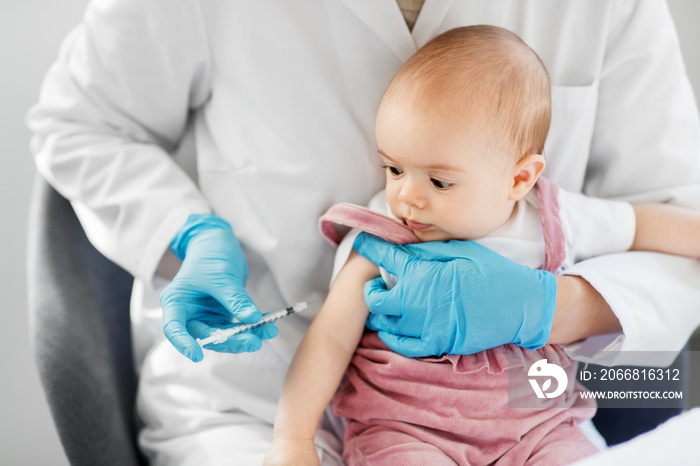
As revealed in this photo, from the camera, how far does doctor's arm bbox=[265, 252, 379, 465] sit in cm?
102

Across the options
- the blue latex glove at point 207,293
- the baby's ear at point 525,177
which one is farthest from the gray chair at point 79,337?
the baby's ear at point 525,177

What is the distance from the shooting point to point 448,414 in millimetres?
1053

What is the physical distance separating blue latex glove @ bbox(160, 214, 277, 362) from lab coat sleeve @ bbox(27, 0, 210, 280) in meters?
0.05

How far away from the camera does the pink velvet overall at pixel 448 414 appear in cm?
104

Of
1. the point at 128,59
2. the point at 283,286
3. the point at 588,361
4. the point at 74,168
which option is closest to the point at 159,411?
the point at 283,286

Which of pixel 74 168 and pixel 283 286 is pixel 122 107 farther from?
pixel 283 286

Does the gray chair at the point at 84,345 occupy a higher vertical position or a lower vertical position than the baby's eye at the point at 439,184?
lower

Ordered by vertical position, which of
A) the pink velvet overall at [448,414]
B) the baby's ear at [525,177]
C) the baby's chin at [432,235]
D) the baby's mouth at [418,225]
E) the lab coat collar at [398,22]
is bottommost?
the pink velvet overall at [448,414]

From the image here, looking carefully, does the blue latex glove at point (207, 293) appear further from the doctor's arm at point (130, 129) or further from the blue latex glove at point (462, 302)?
the blue latex glove at point (462, 302)

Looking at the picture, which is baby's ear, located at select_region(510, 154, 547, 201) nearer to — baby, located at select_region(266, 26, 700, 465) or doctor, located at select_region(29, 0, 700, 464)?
baby, located at select_region(266, 26, 700, 465)

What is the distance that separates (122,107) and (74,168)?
0.49 ft

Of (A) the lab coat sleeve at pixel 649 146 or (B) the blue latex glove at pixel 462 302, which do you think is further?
(A) the lab coat sleeve at pixel 649 146

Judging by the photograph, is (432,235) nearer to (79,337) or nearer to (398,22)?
(398,22)

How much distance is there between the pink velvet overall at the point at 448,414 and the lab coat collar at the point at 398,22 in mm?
327
